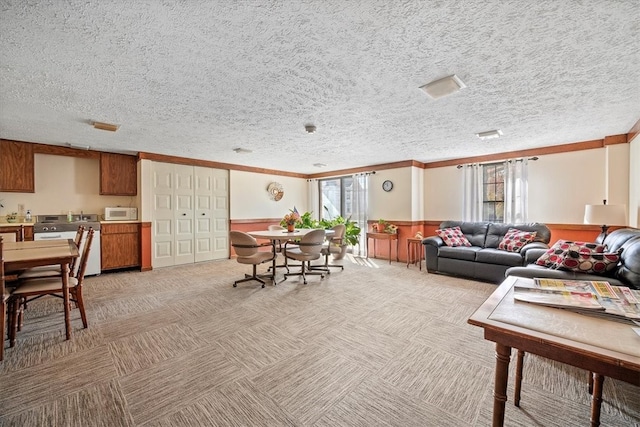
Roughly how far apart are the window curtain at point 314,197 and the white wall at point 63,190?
4457mm

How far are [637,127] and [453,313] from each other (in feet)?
10.4

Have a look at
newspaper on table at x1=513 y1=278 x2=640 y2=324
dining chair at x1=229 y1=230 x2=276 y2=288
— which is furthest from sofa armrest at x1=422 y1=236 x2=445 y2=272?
newspaper on table at x1=513 y1=278 x2=640 y2=324

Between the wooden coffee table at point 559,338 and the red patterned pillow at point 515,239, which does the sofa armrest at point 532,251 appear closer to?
the red patterned pillow at point 515,239

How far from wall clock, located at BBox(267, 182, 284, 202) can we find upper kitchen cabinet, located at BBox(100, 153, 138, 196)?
285 cm

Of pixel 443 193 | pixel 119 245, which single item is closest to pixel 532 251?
pixel 443 193

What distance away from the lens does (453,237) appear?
4.79m

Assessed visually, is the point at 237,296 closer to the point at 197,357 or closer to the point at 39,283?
the point at 197,357

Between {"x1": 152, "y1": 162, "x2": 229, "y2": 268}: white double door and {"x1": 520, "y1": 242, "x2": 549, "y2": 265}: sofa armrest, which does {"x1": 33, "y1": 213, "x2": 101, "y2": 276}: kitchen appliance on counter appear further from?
{"x1": 520, "y1": 242, "x2": 549, "y2": 265}: sofa armrest

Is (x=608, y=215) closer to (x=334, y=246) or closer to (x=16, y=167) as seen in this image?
(x=334, y=246)

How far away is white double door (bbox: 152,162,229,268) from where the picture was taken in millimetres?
5141

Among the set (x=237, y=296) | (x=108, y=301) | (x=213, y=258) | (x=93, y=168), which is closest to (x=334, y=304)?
(x=237, y=296)

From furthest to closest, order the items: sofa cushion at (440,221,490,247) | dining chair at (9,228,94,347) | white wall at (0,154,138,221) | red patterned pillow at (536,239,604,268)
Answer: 1. sofa cushion at (440,221,490,247)
2. white wall at (0,154,138,221)
3. red patterned pillow at (536,239,604,268)
4. dining chair at (9,228,94,347)

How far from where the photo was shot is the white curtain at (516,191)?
15.4 feet

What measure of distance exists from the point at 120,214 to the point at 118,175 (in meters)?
0.72
